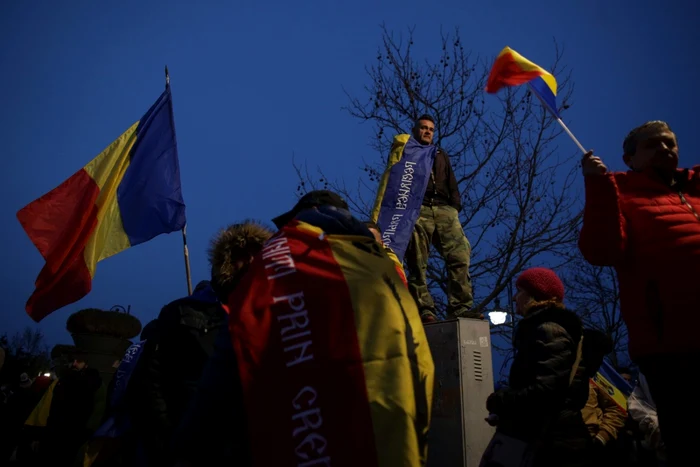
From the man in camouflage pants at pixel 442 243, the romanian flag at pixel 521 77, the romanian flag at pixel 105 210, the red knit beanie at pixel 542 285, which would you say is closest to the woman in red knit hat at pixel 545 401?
the red knit beanie at pixel 542 285

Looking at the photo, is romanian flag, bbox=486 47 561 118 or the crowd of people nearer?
the crowd of people

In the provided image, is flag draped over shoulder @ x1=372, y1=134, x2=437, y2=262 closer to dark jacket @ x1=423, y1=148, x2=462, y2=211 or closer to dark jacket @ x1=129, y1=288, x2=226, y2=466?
dark jacket @ x1=423, y1=148, x2=462, y2=211

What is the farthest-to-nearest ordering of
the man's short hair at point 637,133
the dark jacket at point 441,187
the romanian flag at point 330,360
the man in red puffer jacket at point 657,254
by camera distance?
the dark jacket at point 441,187, the man's short hair at point 637,133, the man in red puffer jacket at point 657,254, the romanian flag at point 330,360

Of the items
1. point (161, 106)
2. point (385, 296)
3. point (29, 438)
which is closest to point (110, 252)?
point (161, 106)

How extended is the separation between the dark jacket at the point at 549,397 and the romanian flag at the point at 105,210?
478 cm

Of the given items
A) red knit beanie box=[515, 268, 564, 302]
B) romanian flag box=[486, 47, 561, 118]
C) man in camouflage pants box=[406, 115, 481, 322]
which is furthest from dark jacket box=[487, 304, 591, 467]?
man in camouflage pants box=[406, 115, 481, 322]

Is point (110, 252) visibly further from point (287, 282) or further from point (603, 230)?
point (603, 230)

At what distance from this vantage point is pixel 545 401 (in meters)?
3.74

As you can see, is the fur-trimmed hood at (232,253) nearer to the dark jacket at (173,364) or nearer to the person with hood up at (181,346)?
the person with hood up at (181,346)

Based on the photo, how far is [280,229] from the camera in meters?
3.03

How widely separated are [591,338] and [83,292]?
5.31 m

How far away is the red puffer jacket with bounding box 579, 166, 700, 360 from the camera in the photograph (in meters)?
2.83

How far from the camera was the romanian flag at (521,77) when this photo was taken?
14.0 feet

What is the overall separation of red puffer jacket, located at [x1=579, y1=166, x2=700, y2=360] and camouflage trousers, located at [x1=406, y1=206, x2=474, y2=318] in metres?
3.87
